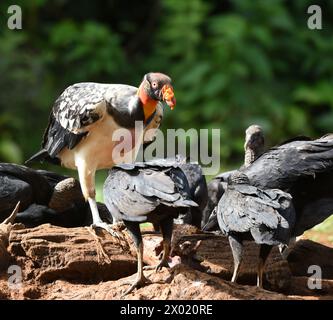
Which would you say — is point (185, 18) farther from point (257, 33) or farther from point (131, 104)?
point (131, 104)

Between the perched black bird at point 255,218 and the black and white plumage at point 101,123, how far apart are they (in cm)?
117

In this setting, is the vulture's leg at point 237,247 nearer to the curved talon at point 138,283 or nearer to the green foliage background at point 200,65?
the curved talon at point 138,283

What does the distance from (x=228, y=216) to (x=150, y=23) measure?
33.2 feet

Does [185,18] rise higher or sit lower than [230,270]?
higher

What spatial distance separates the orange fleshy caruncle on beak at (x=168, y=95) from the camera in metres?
5.55

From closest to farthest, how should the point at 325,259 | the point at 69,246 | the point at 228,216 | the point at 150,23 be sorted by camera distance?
the point at 228,216
the point at 69,246
the point at 325,259
the point at 150,23

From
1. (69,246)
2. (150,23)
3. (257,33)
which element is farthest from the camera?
(150,23)

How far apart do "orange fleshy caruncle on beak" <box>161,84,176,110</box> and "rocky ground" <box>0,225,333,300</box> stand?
2.60 ft

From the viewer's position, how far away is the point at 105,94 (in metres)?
6.15

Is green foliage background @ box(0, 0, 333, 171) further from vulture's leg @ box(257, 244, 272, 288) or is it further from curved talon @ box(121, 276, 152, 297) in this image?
curved talon @ box(121, 276, 152, 297)

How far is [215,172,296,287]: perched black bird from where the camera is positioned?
15.1 feet

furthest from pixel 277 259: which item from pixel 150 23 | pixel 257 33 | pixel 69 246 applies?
pixel 150 23

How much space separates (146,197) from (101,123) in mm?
1623

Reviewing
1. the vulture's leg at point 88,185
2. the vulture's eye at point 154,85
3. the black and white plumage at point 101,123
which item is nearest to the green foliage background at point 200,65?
the black and white plumage at point 101,123
